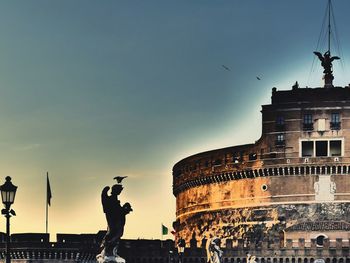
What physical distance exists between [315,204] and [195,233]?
53.2 ft

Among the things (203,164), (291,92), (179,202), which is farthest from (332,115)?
(179,202)

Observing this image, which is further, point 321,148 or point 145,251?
point 145,251

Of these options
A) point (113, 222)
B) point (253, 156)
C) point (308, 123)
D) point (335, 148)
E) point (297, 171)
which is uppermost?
point (308, 123)

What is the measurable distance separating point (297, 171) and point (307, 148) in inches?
91.0

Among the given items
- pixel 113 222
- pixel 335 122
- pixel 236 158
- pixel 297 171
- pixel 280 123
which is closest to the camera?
pixel 113 222

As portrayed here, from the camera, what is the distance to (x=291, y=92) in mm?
122750

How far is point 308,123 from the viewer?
399 feet

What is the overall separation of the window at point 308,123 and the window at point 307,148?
134 cm

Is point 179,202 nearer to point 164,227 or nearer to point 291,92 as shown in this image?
point 164,227

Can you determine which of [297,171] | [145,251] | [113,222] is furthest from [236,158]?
[113,222]

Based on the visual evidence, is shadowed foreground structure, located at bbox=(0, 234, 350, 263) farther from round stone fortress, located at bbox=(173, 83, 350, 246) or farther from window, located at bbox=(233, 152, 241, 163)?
window, located at bbox=(233, 152, 241, 163)

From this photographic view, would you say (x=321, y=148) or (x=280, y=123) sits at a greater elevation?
(x=280, y=123)

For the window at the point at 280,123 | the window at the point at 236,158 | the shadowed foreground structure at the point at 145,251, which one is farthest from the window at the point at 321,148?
the shadowed foreground structure at the point at 145,251

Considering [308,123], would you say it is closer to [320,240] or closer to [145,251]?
[320,240]
